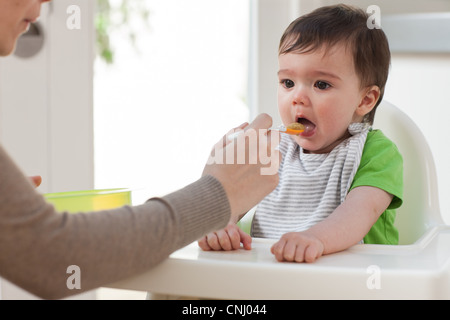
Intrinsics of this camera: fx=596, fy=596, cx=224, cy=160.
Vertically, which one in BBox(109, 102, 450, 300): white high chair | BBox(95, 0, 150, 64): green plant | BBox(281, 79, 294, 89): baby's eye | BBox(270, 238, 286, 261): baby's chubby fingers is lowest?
BBox(109, 102, 450, 300): white high chair

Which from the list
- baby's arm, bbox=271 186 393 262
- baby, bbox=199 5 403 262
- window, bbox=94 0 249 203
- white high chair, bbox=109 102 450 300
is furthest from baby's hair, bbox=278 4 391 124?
window, bbox=94 0 249 203

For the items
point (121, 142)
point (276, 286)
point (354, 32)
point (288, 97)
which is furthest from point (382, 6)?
point (121, 142)

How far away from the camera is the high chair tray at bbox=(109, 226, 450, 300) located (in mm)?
630

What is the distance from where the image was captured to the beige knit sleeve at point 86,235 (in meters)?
0.56

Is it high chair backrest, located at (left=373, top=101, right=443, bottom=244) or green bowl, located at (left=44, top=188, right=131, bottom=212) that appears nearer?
green bowl, located at (left=44, top=188, right=131, bottom=212)

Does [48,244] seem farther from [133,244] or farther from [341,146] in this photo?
[341,146]

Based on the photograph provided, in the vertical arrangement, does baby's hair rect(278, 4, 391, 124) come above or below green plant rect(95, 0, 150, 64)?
below

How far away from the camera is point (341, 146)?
103 centimetres

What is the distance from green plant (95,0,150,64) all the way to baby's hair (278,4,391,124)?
2162 millimetres

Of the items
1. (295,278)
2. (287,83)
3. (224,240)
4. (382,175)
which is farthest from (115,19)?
(295,278)

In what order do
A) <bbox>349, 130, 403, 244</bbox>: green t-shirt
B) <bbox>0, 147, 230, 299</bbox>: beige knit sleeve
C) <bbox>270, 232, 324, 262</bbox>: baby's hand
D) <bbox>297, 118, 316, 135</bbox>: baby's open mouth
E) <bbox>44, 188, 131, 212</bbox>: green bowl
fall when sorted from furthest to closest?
<bbox>297, 118, 316, 135</bbox>: baby's open mouth
<bbox>349, 130, 403, 244</bbox>: green t-shirt
<bbox>44, 188, 131, 212</bbox>: green bowl
<bbox>270, 232, 324, 262</bbox>: baby's hand
<bbox>0, 147, 230, 299</bbox>: beige knit sleeve

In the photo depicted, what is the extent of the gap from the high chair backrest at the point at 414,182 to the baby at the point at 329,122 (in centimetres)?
8

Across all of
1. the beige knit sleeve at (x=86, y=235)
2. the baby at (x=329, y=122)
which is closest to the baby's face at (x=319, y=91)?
the baby at (x=329, y=122)

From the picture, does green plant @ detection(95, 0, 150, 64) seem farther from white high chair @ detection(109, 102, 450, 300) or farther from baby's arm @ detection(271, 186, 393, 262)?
white high chair @ detection(109, 102, 450, 300)
